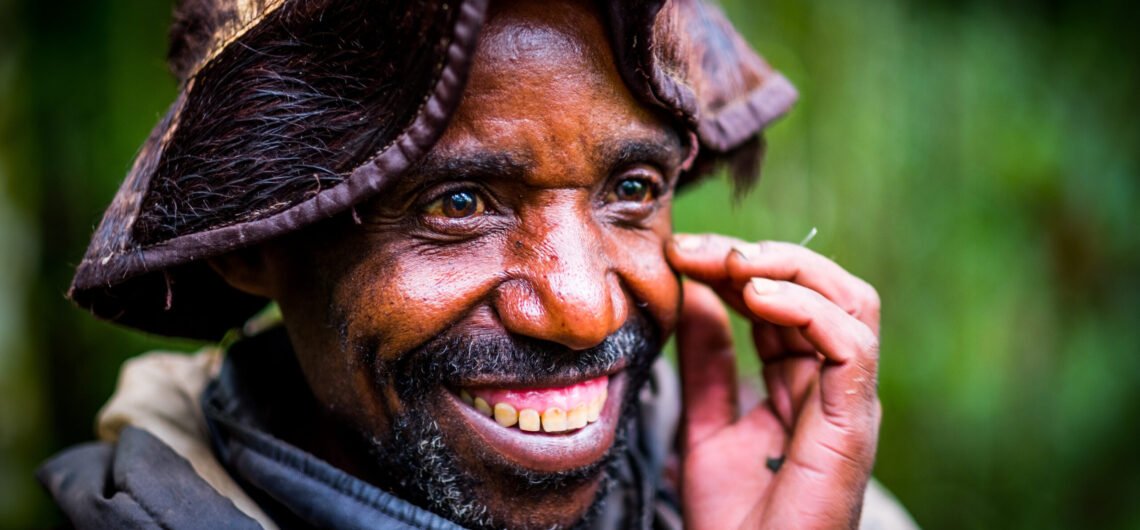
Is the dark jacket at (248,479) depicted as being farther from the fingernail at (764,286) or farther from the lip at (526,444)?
the fingernail at (764,286)

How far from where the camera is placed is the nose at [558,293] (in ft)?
5.61

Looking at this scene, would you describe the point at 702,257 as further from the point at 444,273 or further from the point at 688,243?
the point at 444,273

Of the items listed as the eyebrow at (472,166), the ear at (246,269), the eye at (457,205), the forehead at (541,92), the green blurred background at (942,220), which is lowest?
the green blurred background at (942,220)

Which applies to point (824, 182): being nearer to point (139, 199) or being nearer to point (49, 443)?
point (139, 199)

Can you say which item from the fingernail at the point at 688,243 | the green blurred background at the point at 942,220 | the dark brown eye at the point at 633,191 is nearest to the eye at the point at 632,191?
the dark brown eye at the point at 633,191

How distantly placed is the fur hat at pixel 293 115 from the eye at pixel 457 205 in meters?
0.18

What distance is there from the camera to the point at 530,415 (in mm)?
1828

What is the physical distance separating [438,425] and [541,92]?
684 mm

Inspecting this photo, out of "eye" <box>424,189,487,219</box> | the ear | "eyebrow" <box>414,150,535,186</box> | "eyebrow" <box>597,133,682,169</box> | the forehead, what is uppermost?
the forehead

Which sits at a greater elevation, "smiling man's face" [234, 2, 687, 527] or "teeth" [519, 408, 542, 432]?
"smiling man's face" [234, 2, 687, 527]

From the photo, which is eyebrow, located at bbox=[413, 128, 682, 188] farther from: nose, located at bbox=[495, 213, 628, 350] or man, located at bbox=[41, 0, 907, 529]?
nose, located at bbox=[495, 213, 628, 350]

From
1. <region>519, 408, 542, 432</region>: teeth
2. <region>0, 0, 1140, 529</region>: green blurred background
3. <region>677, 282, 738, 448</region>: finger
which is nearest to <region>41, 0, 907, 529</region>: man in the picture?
<region>519, 408, 542, 432</region>: teeth

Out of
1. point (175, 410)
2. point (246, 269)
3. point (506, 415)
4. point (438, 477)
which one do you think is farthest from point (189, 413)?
point (506, 415)

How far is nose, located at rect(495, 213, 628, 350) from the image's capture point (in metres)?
1.71
